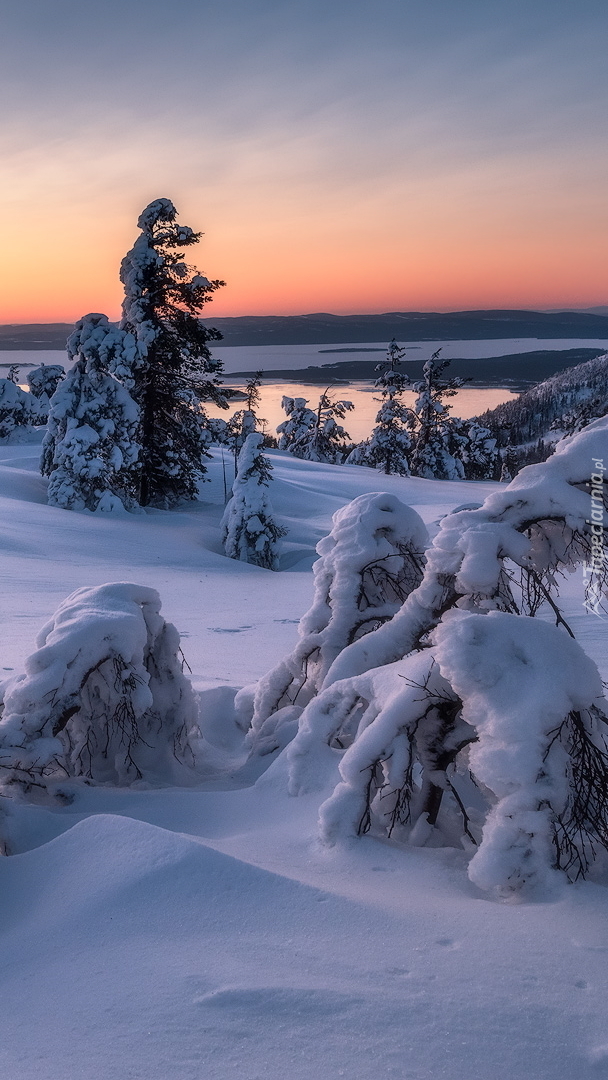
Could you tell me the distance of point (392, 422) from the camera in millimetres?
39969

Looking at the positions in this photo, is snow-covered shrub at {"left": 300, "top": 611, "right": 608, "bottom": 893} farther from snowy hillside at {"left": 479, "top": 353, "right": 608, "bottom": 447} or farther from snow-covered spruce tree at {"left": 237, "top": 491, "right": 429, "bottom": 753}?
snowy hillside at {"left": 479, "top": 353, "right": 608, "bottom": 447}

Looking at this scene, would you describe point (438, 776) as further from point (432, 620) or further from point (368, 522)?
point (368, 522)

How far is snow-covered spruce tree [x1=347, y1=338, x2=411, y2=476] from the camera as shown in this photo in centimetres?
3762

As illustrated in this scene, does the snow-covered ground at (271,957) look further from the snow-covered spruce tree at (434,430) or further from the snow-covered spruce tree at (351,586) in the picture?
the snow-covered spruce tree at (434,430)

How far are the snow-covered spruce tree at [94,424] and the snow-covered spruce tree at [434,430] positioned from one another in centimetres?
2209

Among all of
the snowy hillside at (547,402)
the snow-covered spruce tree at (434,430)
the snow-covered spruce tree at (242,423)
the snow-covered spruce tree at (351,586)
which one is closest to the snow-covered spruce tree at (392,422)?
the snow-covered spruce tree at (434,430)

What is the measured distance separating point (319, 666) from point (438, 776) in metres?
1.74

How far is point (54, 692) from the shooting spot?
14.6 feet

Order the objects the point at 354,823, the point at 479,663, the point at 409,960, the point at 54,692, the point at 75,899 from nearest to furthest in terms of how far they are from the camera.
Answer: the point at 409,960, the point at 75,899, the point at 479,663, the point at 354,823, the point at 54,692

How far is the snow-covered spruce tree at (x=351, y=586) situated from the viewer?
4879 millimetres

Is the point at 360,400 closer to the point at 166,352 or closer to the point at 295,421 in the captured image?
the point at 295,421

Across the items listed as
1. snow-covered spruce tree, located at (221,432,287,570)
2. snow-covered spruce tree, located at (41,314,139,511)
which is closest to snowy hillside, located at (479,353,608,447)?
snow-covered spruce tree, located at (41,314,139,511)

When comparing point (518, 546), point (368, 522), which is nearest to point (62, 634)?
point (368, 522)

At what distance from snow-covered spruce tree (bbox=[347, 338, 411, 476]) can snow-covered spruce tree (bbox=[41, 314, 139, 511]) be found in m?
19.8
